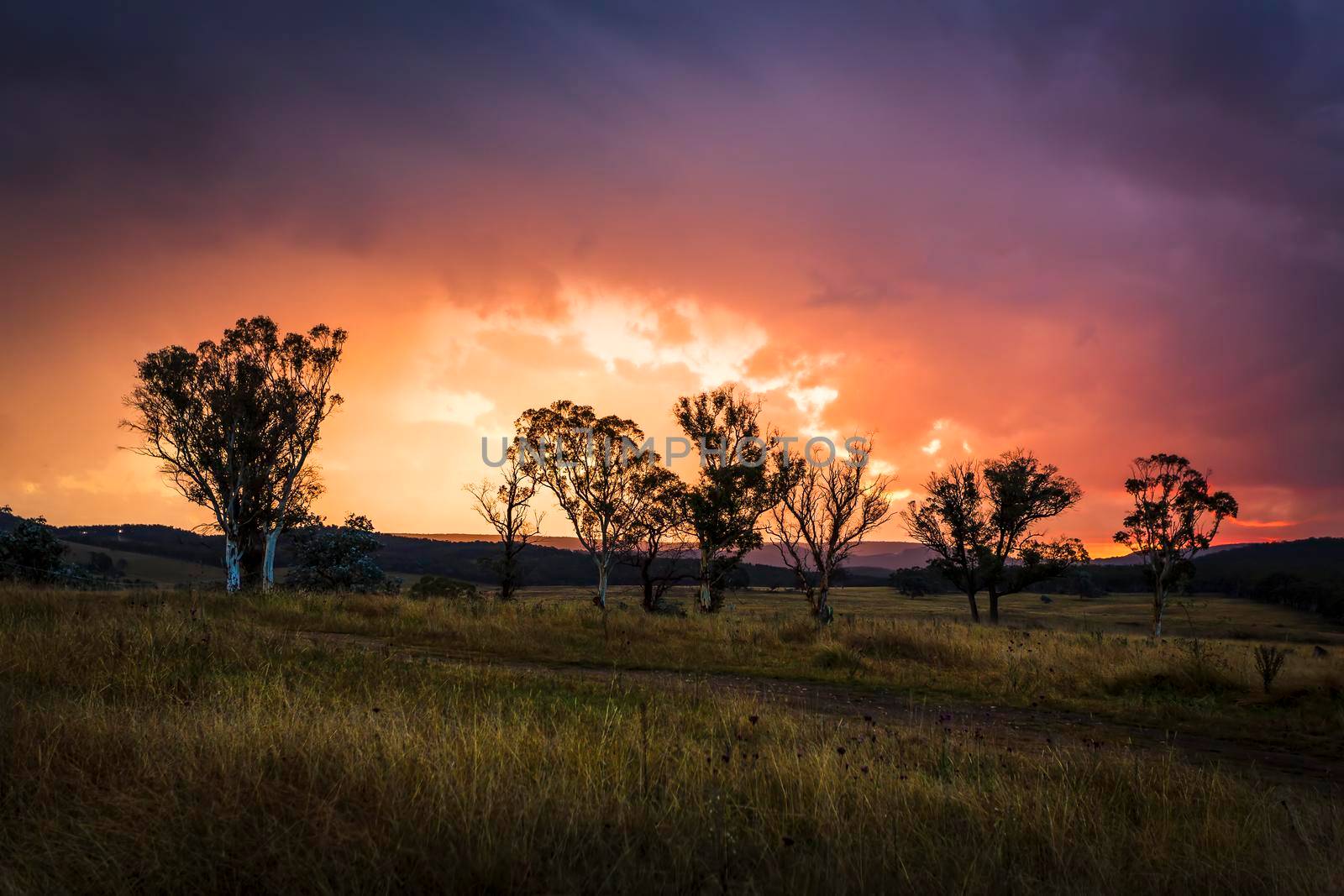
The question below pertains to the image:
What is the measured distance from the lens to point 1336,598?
72375 mm

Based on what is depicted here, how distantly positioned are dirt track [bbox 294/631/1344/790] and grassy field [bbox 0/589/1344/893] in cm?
118

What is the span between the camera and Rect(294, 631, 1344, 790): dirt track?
31.3 ft

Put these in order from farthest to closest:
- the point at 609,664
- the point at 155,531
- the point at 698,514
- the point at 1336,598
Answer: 1. the point at 155,531
2. the point at 1336,598
3. the point at 698,514
4. the point at 609,664

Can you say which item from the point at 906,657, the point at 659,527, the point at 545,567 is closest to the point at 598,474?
the point at 659,527

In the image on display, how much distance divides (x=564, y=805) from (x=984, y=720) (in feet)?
30.3

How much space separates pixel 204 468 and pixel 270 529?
460 cm

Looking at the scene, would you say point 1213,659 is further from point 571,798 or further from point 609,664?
point 571,798

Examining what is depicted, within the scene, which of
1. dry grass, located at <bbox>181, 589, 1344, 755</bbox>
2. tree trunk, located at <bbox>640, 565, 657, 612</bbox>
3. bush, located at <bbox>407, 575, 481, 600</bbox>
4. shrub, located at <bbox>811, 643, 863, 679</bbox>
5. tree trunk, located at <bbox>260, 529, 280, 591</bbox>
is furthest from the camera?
bush, located at <bbox>407, 575, 481, 600</bbox>

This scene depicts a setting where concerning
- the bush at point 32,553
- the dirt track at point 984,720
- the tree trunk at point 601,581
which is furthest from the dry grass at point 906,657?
the bush at point 32,553

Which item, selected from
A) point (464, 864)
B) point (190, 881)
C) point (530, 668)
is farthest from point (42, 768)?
point (530, 668)

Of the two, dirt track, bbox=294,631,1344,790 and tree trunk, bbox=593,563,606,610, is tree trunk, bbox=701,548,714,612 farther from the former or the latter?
dirt track, bbox=294,631,1344,790

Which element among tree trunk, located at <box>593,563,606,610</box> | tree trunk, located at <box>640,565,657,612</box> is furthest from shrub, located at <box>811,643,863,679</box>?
tree trunk, located at <box>593,563,606,610</box>

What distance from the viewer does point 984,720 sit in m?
11.6

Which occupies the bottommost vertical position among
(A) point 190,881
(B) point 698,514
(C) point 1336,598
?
(C) point 1336,598
